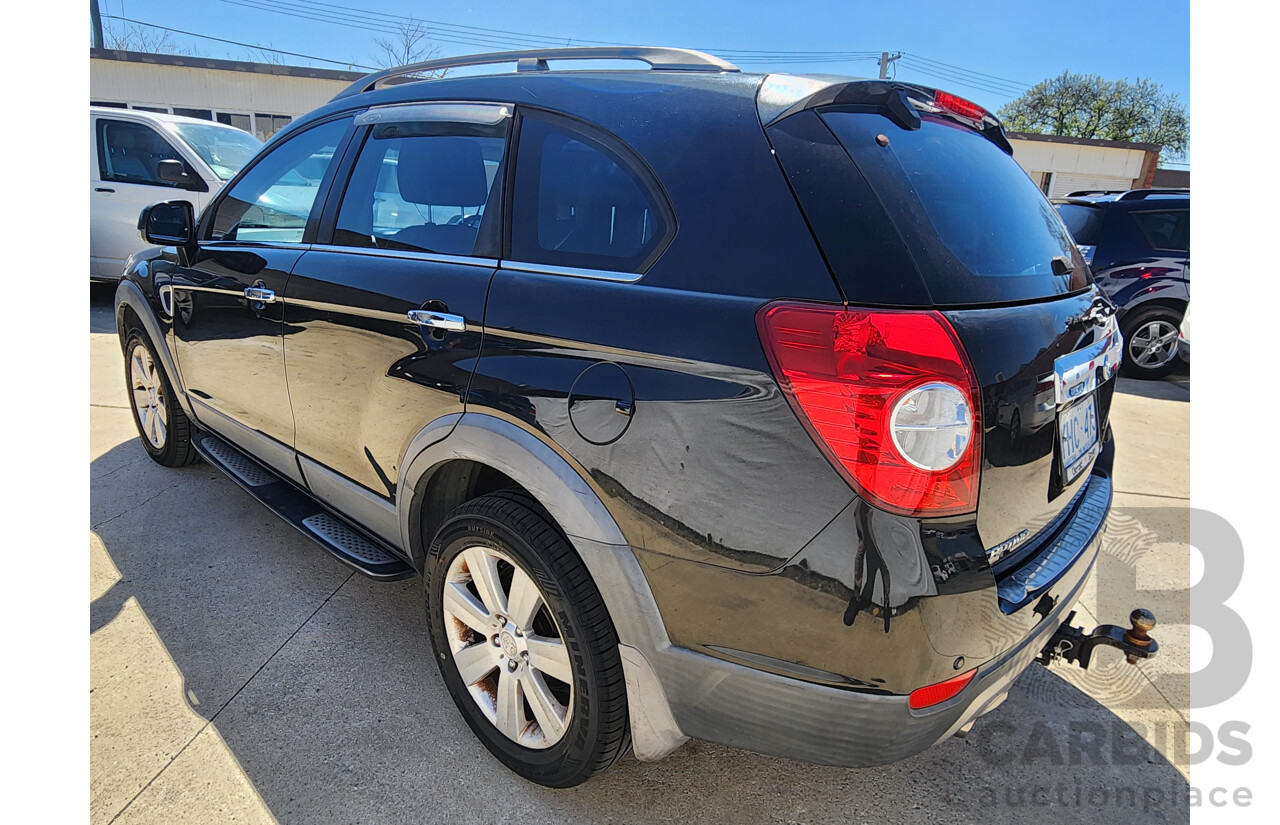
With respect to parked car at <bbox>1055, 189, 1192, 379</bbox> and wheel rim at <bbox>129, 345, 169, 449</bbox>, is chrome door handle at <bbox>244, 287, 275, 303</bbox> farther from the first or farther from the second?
parked car at <bbox>1055, 189, 1192, 379</bbox>

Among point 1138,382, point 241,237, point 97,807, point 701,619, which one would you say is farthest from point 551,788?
point 1138,382

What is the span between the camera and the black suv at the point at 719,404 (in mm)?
1357

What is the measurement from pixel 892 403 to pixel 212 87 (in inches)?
980

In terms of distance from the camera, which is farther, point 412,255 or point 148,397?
point 148,397

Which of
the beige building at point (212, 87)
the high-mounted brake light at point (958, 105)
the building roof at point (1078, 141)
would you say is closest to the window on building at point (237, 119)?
the beige building at point (212, 87)

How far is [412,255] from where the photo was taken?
85.7 inches

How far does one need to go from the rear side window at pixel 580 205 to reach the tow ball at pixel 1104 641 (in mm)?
1483

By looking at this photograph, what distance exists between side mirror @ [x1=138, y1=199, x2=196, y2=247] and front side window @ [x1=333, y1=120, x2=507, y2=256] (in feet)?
3.92

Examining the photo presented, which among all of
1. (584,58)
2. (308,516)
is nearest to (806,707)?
(584,58)

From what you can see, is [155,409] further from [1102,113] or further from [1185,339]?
[1102,113]

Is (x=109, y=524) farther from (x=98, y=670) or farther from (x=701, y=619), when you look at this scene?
(x=701, y=619)

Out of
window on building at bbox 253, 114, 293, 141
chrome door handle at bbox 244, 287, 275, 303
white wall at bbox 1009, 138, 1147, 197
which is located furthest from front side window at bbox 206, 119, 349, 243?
white wall at bbox 1009, 138, 1147, 197

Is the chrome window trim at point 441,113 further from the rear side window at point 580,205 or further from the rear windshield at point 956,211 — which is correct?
the rear windshield at point 956,211

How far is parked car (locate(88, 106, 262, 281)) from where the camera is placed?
24.1 ft
